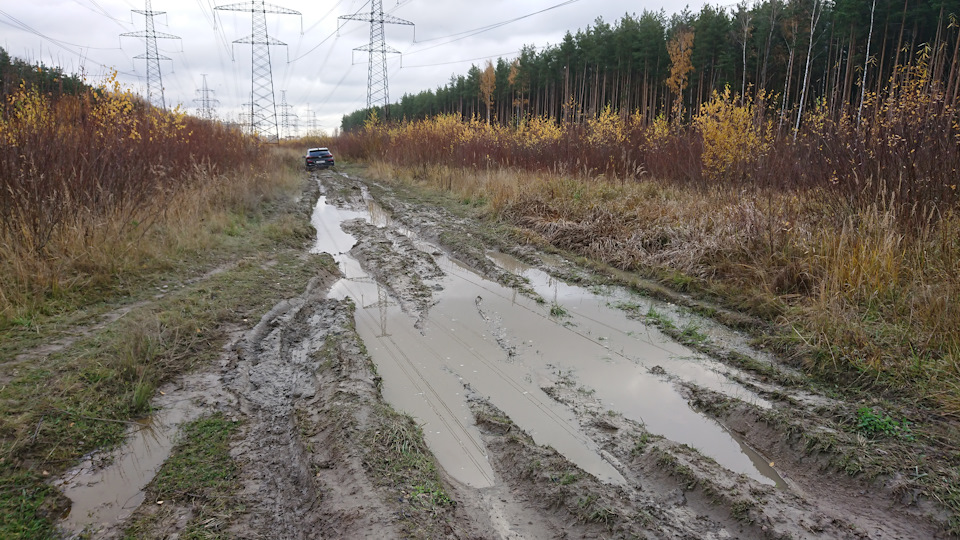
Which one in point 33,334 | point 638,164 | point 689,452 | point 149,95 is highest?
point 149,95

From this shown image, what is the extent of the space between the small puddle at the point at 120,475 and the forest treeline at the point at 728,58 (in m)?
10.1

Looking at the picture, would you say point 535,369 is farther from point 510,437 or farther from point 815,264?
point 815,264

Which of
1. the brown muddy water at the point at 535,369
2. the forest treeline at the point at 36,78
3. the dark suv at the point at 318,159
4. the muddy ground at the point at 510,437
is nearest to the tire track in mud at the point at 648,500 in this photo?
the muddy ground at the point at 510,437

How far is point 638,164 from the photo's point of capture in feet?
37.6

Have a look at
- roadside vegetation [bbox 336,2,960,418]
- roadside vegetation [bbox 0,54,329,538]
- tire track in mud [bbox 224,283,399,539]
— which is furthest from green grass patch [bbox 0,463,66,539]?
roadside vegetation [bbox 336,2,960,418]

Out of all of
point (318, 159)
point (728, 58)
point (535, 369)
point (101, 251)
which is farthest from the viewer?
point (728, 58)

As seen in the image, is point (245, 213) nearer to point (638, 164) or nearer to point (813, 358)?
point (638, 164)

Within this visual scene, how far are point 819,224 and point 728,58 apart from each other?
Answer: 104 feet

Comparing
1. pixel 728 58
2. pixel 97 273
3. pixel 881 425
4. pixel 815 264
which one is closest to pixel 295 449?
pixel 881 425

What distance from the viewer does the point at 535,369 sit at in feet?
12.6

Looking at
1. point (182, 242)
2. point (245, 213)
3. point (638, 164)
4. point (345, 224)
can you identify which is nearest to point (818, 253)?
point (638, 164)

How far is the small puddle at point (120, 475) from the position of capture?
220cm

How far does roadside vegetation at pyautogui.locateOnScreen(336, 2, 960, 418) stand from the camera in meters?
3.56

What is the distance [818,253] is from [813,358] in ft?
5.57
